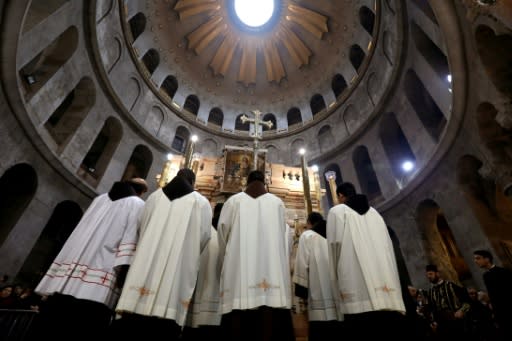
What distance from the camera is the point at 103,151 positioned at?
44.5 feet

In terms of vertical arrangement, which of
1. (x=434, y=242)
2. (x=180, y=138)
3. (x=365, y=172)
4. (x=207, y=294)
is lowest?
(x=207, y=294)

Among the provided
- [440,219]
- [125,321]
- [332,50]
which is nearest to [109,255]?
[125,321]

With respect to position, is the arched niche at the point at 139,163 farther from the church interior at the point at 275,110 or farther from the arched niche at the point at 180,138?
the arched niche at the point at 180,138

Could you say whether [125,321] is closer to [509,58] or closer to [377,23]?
[509,58]

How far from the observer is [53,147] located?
9820mm

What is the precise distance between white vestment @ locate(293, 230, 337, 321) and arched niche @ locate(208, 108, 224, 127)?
702 inches

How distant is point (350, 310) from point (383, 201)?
10488mm

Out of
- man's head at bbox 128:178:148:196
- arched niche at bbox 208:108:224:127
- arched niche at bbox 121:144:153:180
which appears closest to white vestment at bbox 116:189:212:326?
man's head at bbox 128:178:148:196

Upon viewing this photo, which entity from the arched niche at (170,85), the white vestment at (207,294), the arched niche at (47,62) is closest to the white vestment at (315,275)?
the white vestment at (207,294)

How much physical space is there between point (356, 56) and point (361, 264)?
18.0 m

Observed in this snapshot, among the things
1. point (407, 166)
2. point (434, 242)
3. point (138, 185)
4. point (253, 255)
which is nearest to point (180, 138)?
point (407, 166)

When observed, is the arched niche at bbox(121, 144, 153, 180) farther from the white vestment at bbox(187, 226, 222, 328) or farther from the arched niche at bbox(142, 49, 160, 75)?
the white vestment at bbox(187, 226, 222, 328)

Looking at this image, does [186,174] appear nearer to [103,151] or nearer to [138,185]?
[138,185]

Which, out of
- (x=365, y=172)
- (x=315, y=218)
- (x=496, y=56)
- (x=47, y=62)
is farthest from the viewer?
(x=365, y=172)
